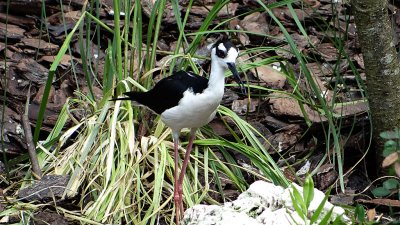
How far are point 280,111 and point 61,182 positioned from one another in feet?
4.44

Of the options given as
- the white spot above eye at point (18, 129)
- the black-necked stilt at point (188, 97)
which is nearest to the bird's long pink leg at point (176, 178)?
the black-necked stilt at point (188, 97)

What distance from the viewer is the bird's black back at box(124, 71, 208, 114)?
407cm

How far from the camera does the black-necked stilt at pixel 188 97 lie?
398 cm

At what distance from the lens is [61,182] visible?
416 cm

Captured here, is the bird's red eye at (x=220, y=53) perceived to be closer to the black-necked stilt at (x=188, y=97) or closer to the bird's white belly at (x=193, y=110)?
the black-necked stilt at (x=188, y=97)

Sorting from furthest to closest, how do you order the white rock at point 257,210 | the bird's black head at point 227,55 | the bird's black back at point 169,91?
the bird's black back at point 169,91, the bird's black head at point 227,55, the white rock at point 257,210

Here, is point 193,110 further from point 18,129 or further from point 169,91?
point 18,129

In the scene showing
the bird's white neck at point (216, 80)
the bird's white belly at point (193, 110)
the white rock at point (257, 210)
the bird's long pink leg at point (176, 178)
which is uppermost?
the bird's white neck at point (216, 80)

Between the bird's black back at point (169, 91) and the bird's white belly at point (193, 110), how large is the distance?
0.11 ft

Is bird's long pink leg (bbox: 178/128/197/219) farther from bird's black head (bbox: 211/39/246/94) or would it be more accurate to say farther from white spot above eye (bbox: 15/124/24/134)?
white spot above eye (bbox: 15/124/24/134)

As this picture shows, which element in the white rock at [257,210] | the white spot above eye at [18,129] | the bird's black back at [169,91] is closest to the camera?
the white rock at [257,210]

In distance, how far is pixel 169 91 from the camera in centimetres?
412

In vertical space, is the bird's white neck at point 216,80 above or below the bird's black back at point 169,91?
above

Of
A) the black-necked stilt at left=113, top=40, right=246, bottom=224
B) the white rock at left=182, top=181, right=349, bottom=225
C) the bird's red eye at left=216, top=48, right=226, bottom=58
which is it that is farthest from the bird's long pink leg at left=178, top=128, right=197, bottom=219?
the white rock at left=182, top=181, right=349, bottom=225
